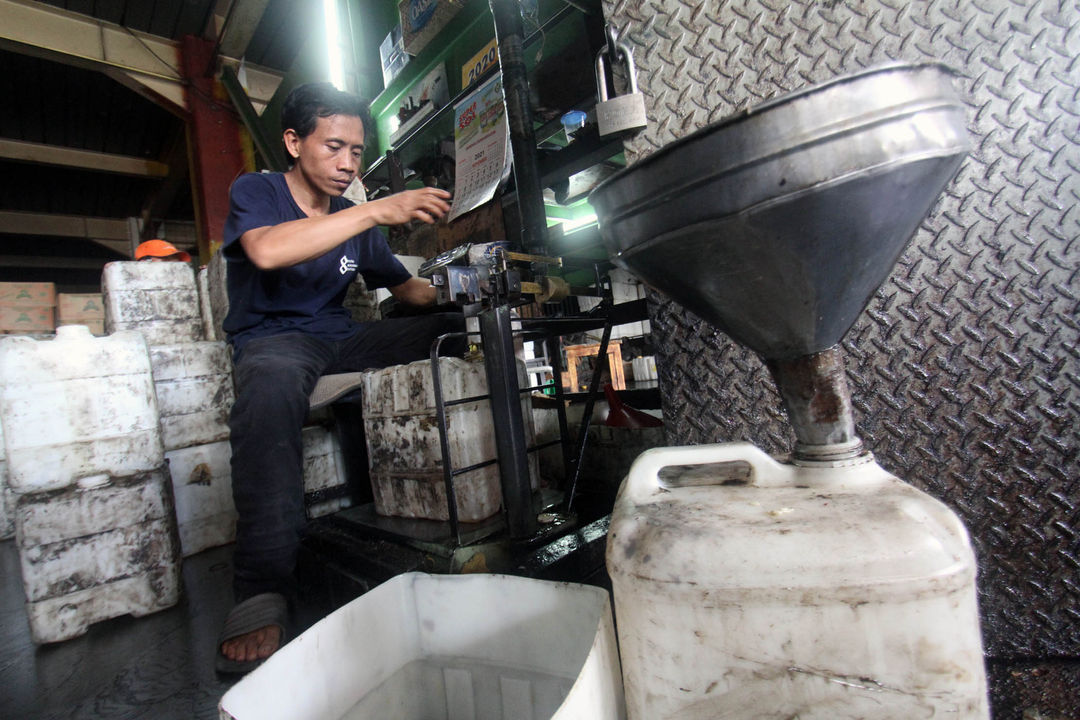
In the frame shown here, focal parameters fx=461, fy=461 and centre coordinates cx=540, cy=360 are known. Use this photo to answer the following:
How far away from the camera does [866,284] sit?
60 cm

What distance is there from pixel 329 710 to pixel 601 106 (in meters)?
1.40

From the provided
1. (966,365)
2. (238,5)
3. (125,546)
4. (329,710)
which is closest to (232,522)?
(125,546)

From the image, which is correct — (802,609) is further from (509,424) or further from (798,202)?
(509,424)

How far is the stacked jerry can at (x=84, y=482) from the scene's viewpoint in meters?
1.40

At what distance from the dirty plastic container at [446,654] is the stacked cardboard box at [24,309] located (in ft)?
16.9

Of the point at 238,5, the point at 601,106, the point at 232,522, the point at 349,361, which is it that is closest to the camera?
the point at 601,106

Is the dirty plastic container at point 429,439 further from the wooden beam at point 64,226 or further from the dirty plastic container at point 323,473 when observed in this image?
the wooden beam at point 64,226

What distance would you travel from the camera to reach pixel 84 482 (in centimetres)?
149

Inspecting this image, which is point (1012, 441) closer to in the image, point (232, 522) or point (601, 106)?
point (601, 106)

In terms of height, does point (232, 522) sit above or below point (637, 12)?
below

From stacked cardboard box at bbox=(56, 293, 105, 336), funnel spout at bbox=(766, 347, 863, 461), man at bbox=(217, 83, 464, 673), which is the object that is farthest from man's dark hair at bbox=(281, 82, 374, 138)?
stacked cardboard box at bbox=(56, 293, 105, 336)

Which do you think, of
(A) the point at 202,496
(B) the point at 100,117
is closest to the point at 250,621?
(A) the point at 202,496

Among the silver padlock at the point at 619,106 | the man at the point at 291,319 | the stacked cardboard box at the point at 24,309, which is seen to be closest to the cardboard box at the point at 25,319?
the stacked cardboard box at the point at 24,309

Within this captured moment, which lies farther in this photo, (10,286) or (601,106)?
(10,286)
